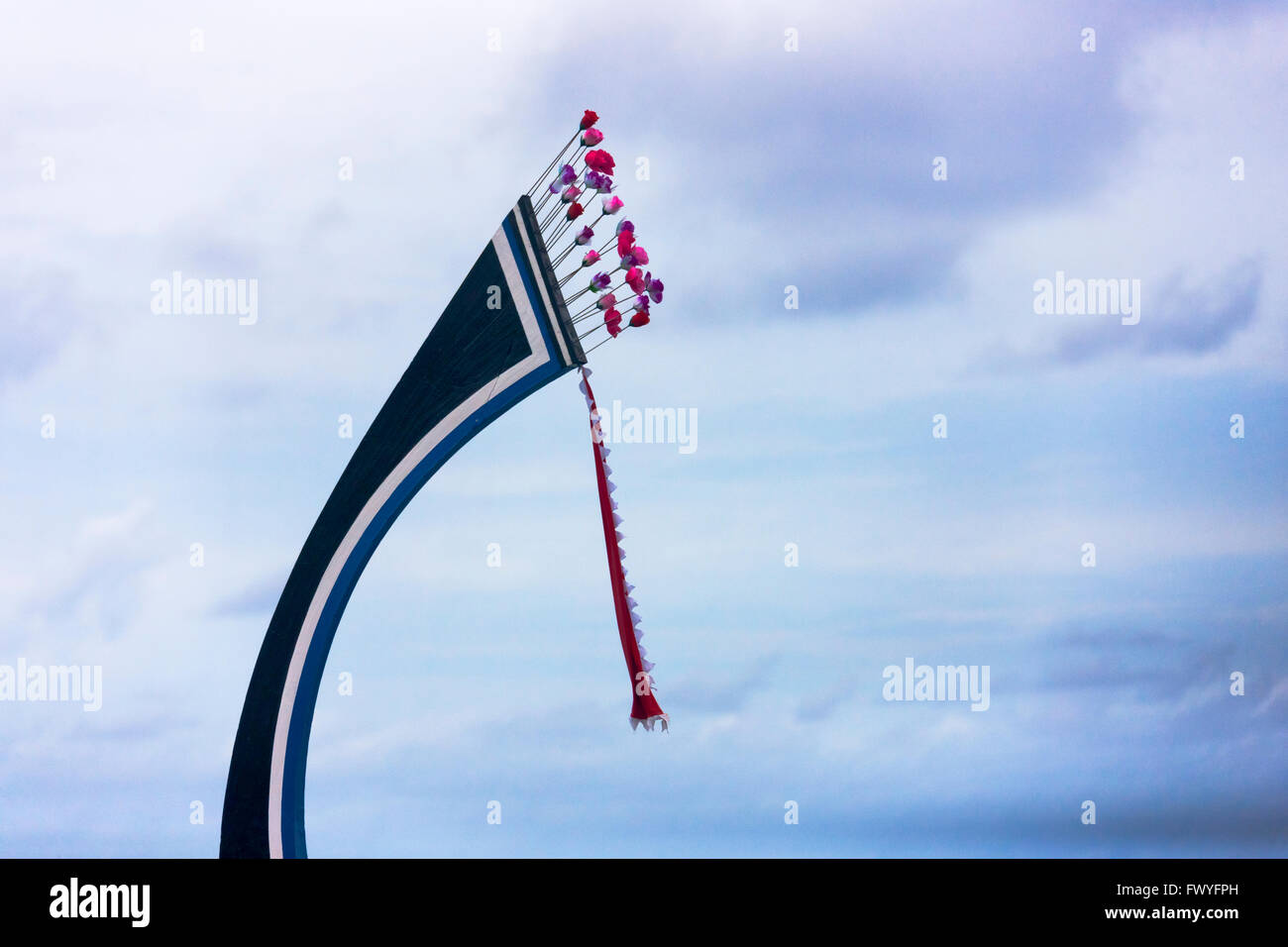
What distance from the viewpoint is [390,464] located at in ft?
31.8

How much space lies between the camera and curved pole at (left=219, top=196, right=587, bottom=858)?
9656 millimetres

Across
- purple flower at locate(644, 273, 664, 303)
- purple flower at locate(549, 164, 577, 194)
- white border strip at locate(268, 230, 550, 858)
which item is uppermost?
purple flower at locate(549, 164, 577, 194)

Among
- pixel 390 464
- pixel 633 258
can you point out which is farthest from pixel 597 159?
pixel 390 464

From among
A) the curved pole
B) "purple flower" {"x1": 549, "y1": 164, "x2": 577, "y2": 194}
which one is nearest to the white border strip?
the curved pole

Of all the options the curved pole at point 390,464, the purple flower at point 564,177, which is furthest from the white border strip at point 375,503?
the purple flower at point 564,177

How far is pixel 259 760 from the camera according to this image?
383 inches

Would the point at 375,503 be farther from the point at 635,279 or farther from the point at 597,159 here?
the point at 597,159

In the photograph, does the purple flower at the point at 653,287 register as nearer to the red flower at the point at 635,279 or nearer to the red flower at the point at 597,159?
the red flower at the point at 635,279

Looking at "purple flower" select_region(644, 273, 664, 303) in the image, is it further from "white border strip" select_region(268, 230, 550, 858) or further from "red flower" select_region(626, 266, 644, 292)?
"white border strip" select_region(268, 230, 550, 858)

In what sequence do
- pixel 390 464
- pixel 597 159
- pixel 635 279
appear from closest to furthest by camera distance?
pixel 597 159 → pixel 635 279 → pixel 390 464
